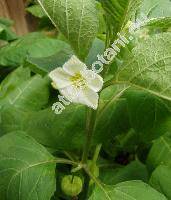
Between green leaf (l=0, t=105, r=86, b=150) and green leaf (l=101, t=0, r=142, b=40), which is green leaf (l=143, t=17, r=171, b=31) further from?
green leaf (l=0, t=105, r=86, b=150)

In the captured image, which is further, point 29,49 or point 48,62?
point 29,49

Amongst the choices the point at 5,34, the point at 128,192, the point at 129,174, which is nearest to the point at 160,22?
the point at 128,192

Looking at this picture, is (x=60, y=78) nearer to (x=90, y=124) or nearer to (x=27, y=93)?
(x=90, y=124)

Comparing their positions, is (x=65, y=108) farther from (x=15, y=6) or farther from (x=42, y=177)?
(x=15, y=6)

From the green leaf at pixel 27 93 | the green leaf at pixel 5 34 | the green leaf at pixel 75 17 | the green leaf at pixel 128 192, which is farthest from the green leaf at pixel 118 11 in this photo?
the green leaf at pixel 5 34

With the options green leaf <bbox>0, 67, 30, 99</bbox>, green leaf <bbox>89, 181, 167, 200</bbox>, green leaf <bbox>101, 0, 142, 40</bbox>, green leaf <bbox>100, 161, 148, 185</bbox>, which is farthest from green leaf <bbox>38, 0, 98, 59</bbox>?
green leaf <bbox>0, 67, 30, 99</bbox>
